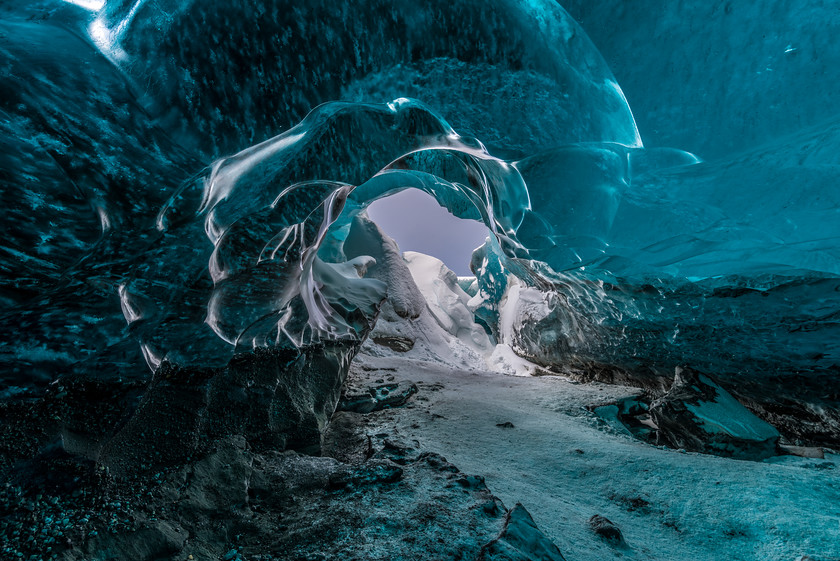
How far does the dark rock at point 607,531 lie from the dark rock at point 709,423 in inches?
61.6

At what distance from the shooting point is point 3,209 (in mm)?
1439

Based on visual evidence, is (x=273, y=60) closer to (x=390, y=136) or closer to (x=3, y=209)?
(x=390, y=136)

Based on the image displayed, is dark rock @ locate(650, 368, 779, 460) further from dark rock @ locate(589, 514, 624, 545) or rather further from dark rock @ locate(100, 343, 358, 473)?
dark rock @ locate(100, 343, 358, 473)

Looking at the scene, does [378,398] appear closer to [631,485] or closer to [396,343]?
[631,485]

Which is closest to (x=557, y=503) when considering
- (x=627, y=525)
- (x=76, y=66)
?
(x=627, y=525)

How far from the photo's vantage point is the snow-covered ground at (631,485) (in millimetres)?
1628

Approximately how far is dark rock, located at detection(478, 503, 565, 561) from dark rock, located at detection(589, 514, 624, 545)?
380 mm

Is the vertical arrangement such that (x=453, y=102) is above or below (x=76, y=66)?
above

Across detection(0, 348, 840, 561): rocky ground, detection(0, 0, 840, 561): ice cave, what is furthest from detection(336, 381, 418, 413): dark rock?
detection(0, 348, 840, 561): rocky ground

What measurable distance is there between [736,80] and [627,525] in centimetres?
283

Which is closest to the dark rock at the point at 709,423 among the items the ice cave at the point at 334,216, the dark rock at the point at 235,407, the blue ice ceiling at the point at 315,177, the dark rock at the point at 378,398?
the ice cave at the point at 334,216

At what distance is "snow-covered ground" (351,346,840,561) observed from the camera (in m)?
1.63

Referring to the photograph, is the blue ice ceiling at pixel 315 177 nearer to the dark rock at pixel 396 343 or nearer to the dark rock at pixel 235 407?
the dark rock at pixel 235 407

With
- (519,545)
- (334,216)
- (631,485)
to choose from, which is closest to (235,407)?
(334,216)
